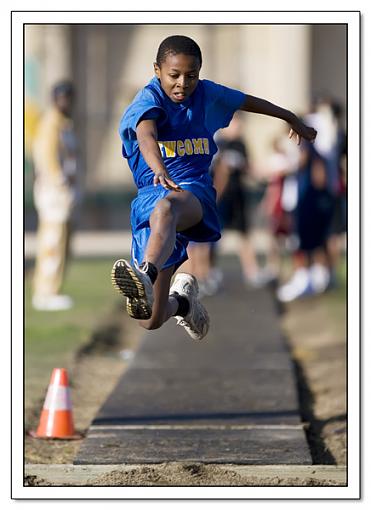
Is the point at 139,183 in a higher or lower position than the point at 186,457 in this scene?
higher

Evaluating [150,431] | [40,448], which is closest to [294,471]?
[150,431]

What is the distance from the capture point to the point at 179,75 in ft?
21.5

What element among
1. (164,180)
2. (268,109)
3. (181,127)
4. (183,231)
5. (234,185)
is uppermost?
(234,185)

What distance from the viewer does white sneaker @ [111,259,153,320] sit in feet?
20.4

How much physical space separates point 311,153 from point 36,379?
597 cm

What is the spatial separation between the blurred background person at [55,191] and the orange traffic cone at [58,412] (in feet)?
19.5

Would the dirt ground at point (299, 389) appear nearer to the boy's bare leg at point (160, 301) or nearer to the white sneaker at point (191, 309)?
the white sneaker at point (191, 309)

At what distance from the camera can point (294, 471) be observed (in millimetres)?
7215

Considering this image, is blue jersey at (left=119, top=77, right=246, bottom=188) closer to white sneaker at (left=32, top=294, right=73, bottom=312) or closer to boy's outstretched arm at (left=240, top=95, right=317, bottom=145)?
boy's outstretched arm at (left=240, top=95, right=317, bottom=145)

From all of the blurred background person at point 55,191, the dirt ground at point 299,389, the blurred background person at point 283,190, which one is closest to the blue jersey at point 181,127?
the dirt ground at point 299,389

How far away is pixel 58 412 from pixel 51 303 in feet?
20.5

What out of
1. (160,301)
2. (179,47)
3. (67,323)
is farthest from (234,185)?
(179,47)

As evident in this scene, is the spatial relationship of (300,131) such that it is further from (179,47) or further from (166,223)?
(166,223)
